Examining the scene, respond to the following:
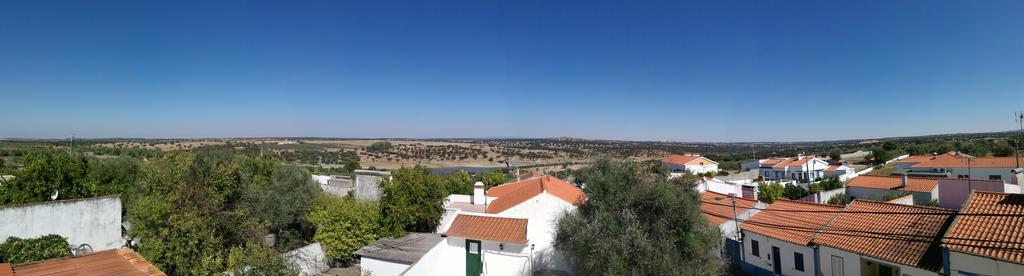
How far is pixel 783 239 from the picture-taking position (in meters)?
17.5

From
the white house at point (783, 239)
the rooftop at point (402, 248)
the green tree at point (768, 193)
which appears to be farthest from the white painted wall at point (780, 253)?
the green tree at point (768, 193)

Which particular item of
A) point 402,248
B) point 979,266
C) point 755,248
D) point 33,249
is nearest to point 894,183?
point 755,248

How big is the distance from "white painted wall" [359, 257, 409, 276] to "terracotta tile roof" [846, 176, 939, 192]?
102 feet

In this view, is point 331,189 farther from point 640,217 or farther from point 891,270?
point 891,270

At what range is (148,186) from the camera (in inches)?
760

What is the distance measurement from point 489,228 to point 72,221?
1568 centimetres

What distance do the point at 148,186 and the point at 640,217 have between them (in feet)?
62.3

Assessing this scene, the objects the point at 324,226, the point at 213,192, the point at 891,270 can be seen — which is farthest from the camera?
the point at 324,226

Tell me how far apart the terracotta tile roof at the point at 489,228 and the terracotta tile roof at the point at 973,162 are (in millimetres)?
39169

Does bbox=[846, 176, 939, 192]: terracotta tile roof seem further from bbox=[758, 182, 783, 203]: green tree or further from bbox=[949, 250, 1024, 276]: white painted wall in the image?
bbox=[949, 250, 1024, 276]: white painted wall

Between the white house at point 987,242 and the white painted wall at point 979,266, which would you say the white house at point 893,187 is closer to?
the white house at point 987,242

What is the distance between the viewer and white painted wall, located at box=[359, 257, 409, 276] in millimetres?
17281

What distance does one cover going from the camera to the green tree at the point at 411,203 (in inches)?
872

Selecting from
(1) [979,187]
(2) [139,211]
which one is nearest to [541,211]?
(2) [139,211]
